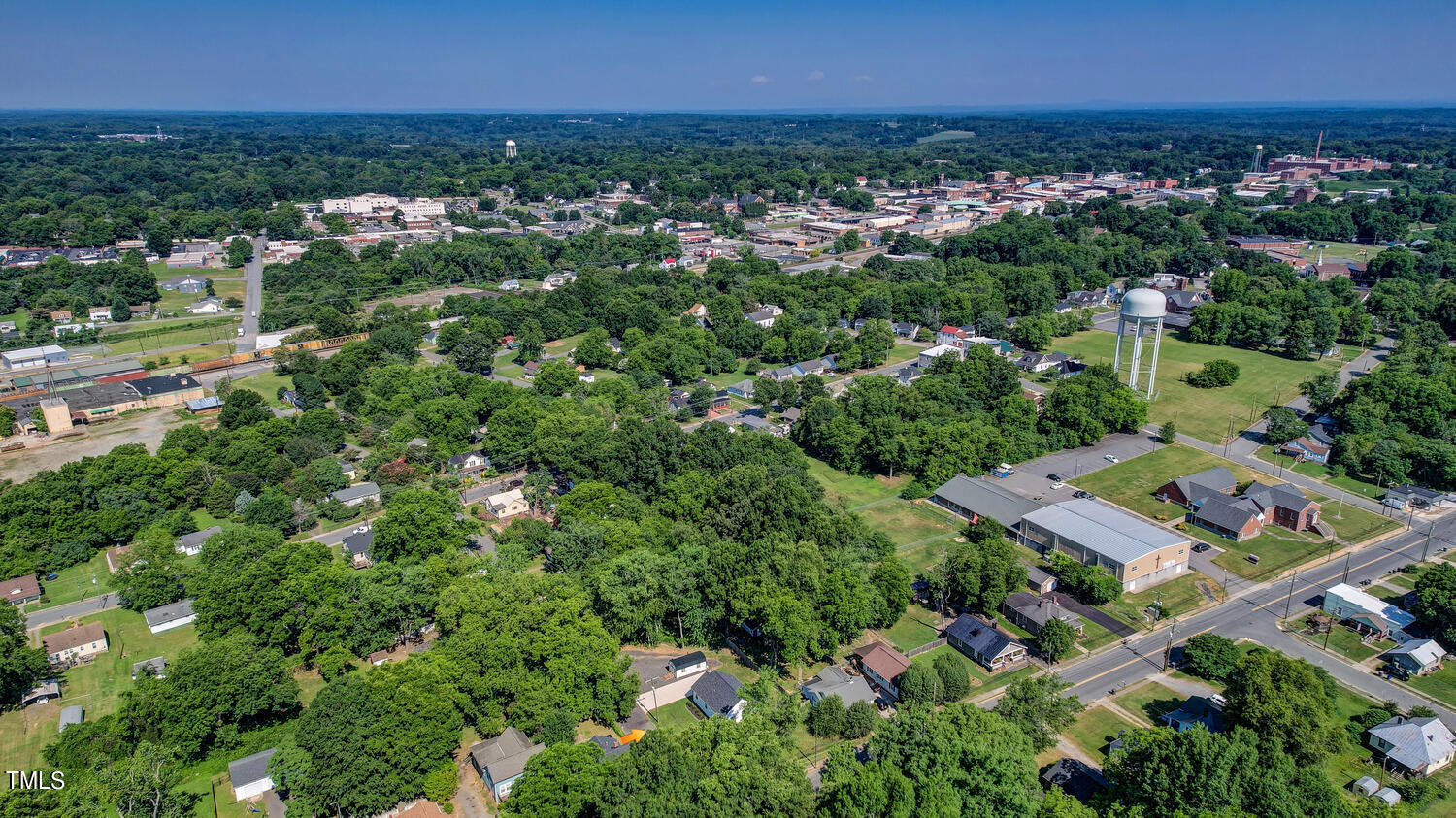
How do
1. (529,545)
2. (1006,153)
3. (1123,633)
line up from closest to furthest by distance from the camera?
1. (1123,633)
2. (529,545)
3. (1006,153)

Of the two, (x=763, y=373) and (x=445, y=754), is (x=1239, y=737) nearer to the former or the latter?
(x=445, y=754)

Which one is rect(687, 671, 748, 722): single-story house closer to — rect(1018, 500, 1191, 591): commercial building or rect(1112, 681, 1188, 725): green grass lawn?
rect(1112, 681, 1188, 725): green grass lawn

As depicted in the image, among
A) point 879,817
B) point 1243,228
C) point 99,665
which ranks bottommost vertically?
point 99,665

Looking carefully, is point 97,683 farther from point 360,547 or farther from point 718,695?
point 718,695

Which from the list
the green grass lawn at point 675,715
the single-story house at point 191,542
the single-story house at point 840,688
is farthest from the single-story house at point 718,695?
the single-story house at point 191,542

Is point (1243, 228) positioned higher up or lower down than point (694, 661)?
higher up

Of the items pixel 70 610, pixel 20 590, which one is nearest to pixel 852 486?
pixel 70 610

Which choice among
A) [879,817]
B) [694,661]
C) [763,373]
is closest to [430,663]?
[694,661]

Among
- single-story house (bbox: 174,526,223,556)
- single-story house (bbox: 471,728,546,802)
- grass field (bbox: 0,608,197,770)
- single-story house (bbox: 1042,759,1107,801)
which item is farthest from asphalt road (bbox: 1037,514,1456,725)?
single-story house (bbox: 174,526,223,556)

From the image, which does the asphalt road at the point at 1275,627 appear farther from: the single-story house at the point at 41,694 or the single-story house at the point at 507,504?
the single-story house at the point at 41,694
